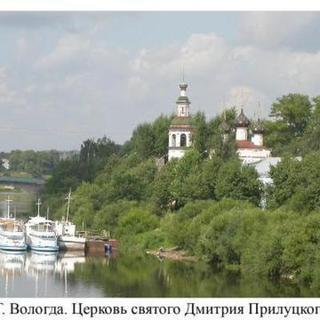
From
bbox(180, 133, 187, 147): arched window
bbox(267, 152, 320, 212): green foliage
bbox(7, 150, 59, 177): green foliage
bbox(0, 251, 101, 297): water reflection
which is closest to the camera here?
bbox(0, 251, 101, 297): water reflection

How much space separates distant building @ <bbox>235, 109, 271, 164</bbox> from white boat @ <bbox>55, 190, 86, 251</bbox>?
851cm

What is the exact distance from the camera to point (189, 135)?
4562cm

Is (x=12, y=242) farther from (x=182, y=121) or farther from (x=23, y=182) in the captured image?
(x=23, y=182)

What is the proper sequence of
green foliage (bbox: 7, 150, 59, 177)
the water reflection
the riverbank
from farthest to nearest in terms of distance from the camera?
green foliage (bbox: 7, 150, 59, 177), the riverbank, the water reflection

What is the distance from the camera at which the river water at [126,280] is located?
23.0 m

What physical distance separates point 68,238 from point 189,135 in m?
11.4

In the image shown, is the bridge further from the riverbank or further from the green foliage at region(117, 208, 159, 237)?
the riverbank

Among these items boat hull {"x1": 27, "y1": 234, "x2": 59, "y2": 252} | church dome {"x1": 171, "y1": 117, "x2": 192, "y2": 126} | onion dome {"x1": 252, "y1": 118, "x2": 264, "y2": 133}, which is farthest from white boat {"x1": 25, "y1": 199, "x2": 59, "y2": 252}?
onion dome {"x1": 252, "y1": 118, "x2": 264, "y2": 133}

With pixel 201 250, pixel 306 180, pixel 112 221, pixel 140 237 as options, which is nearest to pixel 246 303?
pixel 201 250

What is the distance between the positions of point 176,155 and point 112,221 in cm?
839

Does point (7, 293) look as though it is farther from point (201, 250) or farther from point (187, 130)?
point (187, 130)

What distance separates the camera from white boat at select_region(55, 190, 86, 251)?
35.3 metres

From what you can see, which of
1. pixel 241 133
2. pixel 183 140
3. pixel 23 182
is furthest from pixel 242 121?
pixel 23 182

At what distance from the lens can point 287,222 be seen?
85.1 ft
